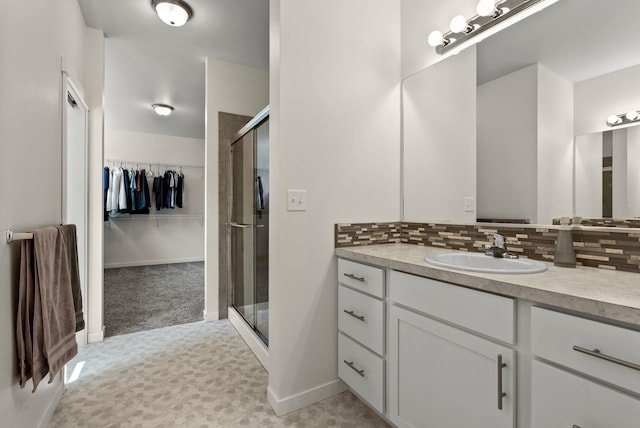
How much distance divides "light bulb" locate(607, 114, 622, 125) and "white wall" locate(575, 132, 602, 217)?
0.05m

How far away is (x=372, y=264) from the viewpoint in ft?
4.84

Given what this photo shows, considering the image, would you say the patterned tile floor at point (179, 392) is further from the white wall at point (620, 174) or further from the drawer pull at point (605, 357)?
the white wall at point (620, 174)

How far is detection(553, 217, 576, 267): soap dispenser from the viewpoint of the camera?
46.8 inches

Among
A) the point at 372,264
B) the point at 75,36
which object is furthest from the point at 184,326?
the point at 75,36

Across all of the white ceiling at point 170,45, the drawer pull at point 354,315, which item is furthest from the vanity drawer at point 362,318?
the white ceiling at point 170,45

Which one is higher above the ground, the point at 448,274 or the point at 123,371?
the point at 448,274

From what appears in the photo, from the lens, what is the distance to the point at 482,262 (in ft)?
4.68

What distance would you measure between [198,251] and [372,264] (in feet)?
19.1

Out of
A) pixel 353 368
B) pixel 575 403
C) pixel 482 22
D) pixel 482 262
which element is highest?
pixel 482 22

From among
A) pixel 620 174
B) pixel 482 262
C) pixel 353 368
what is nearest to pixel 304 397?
pixel 353 368

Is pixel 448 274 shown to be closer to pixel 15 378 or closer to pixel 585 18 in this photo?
pixel 585 18

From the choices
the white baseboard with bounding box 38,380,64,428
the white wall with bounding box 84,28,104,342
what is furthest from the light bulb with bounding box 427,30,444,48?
the white baseboard with bounding box 38,380,64,428

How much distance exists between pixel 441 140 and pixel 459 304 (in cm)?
112

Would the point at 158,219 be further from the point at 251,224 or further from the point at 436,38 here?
the point at 436,38
